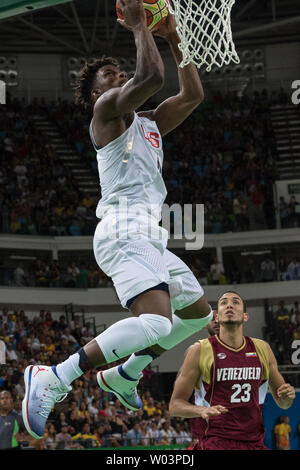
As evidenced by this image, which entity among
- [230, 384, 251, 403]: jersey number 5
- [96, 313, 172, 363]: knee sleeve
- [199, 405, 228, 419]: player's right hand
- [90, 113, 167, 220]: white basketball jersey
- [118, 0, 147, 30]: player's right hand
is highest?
[118, 0, 147, 30]: player's right hand

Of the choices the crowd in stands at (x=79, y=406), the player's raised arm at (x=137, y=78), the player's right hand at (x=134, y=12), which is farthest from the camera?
the crowd in stands at (x=79, y=406)

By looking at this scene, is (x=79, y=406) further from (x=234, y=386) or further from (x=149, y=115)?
(x=149, y=115)

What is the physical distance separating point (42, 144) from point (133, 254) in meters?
21.4

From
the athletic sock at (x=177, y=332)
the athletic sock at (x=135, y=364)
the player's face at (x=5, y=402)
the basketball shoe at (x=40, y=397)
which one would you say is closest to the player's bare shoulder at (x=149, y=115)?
the athletic sock at (x=177, y=332)

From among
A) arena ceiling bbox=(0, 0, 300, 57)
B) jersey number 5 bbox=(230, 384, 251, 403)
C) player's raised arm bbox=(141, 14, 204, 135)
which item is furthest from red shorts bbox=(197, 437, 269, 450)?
arena ceiling bbox=(0, 0, 300, 57)

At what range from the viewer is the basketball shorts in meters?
4.86

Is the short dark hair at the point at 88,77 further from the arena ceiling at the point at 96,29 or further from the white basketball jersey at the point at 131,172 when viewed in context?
the arena ceiling at the point at 96,29

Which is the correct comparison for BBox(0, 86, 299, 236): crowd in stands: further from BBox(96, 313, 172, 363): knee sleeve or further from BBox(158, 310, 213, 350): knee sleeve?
BBox(96, 313, 172, 363): knee sleeve

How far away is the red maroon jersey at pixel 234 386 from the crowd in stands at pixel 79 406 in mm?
6533

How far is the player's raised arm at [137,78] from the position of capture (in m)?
4.84

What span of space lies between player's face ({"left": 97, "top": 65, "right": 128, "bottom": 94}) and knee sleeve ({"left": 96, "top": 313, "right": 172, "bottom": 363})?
1.61 m
